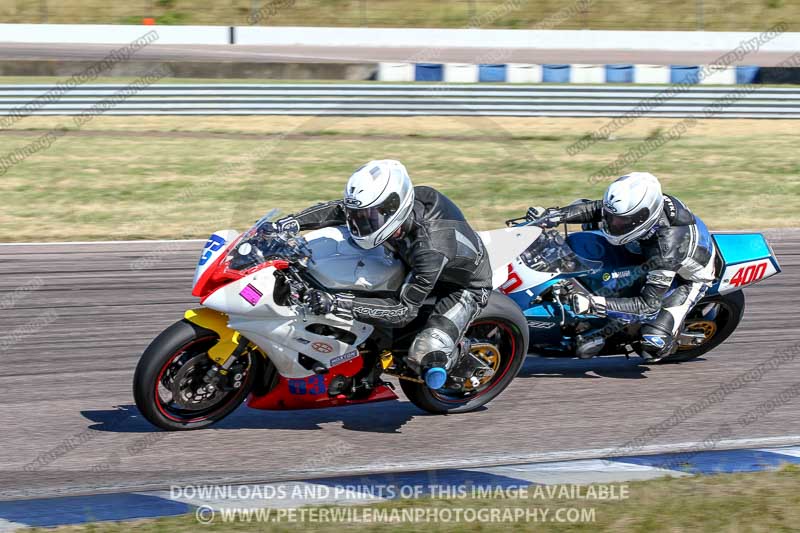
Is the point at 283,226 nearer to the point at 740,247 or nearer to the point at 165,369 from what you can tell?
the point at 165,369

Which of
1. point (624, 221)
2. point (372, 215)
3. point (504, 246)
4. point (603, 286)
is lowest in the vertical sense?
point (603, 286)

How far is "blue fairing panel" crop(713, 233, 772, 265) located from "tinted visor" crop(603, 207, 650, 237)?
0.98 metres

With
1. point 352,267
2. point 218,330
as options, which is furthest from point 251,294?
point 352,267

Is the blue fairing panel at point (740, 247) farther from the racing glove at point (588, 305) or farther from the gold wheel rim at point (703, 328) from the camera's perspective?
the racing glove at point (588, 305)

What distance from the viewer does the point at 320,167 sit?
632 inches

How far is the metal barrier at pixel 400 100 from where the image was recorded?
1802 centimetres

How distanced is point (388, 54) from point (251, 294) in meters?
24.0

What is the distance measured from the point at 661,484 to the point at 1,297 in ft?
21.2

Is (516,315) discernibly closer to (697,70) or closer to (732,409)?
(732,409)

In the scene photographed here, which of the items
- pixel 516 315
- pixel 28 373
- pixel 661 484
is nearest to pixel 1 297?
pixel 28 373

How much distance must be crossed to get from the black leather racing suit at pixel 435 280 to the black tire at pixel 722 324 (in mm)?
2408

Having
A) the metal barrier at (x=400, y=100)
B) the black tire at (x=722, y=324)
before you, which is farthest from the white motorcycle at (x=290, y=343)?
the metal barrier at (x=400, y=100)

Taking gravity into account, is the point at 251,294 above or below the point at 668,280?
above

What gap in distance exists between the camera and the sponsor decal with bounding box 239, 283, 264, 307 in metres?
5.86
